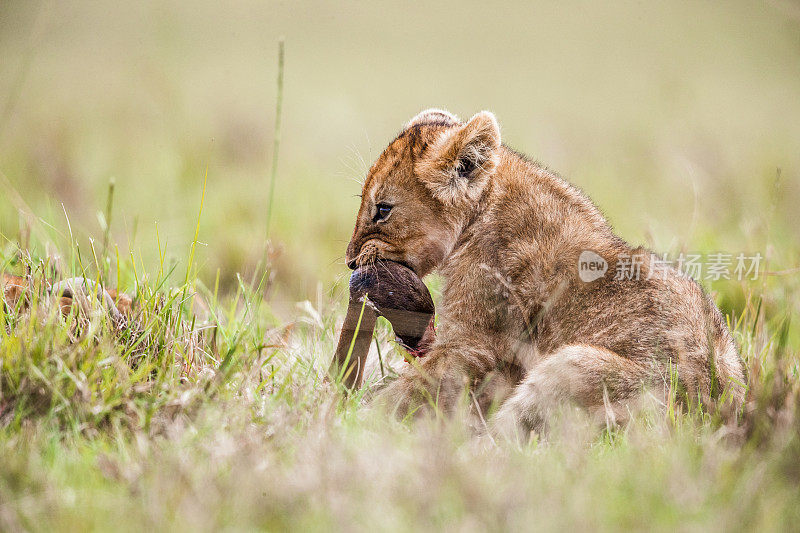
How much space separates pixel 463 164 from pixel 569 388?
136cm

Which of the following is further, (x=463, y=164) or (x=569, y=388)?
(x=463, y=164)

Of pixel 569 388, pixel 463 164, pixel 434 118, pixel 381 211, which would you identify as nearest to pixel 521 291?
pixel 569 388

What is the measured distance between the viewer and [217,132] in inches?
396

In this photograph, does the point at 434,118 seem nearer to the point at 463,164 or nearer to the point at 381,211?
the point at 463,164

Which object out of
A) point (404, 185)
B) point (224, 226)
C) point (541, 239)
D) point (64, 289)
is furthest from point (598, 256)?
point (224, 226)

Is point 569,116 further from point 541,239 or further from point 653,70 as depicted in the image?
point 541,239

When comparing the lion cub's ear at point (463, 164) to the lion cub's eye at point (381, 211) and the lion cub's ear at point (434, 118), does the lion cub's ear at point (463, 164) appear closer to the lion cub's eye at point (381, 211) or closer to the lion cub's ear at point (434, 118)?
the lion cub's eye at point (381, 211)

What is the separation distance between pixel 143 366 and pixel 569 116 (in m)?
9.51

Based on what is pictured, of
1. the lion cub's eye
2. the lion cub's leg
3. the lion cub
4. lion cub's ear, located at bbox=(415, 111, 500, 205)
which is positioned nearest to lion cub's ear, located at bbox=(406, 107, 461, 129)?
the lion cub

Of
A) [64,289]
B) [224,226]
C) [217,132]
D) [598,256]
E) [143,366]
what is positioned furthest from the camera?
[217,132]

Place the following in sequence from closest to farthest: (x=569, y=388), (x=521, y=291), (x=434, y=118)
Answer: (x=569, y=388) → (x=521, y=291) → (x=434, y=118)

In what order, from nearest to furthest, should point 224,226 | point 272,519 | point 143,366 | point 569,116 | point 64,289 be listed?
point 272,519
point 143,366
point 64,289
point 224,226
point 569,116

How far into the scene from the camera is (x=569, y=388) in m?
3.57

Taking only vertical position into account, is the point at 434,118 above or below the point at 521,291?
above
